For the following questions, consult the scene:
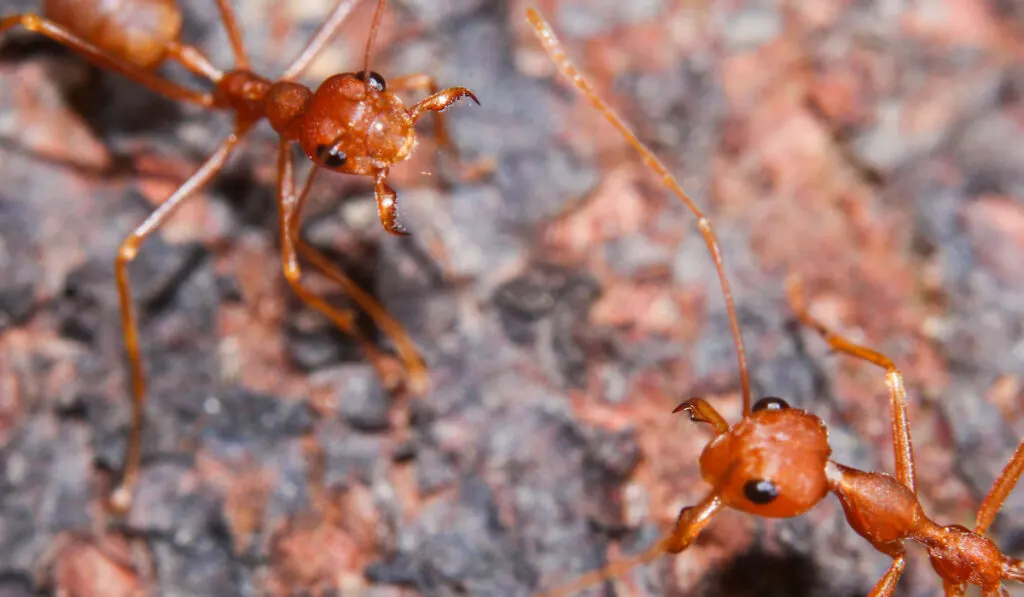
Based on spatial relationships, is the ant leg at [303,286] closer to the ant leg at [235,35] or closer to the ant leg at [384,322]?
the ant leg at [384,322]

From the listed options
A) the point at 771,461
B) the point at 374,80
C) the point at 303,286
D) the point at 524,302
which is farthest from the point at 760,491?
the point at 374,80

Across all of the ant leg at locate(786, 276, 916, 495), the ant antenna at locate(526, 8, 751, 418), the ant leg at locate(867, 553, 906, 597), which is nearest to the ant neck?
the ant antenna at locate(526, 8, 751, 418)

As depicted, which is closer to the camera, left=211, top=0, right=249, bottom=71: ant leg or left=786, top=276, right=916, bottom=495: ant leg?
left=786, top=276, right=916, bottom=495: ant leg

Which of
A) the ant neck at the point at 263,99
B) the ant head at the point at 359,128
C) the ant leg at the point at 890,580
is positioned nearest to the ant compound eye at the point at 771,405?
the ant leg at the point at 890,580

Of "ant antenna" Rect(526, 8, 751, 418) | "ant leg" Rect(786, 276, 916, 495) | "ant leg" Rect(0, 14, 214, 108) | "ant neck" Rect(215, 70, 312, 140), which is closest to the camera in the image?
"ant leg" Rect(786, 276, 916, 495)

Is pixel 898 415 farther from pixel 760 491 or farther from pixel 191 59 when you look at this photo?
pixel 191 59

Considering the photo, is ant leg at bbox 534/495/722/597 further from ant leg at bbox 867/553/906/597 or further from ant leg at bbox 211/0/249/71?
ant leg at bbox 211/0/249/71

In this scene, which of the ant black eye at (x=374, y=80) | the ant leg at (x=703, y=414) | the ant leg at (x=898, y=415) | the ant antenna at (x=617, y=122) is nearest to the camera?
the ant leg at (x=703, y=414)

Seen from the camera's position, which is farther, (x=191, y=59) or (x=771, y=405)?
(x=191, y=59)
